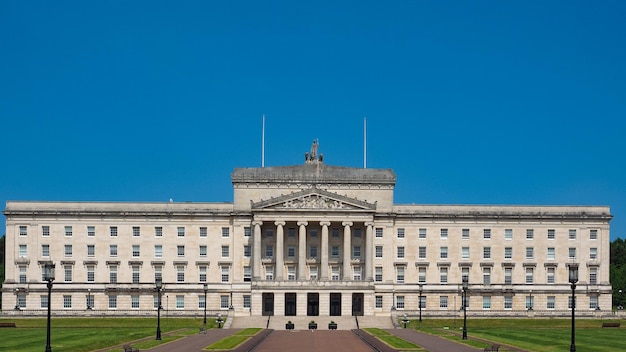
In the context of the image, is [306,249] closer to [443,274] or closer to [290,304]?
[290,304]

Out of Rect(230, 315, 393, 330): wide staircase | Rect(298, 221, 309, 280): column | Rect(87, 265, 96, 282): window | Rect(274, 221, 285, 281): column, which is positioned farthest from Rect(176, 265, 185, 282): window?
Rect(298, 221, 309, 280): column

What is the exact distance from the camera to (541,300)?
5792 inches

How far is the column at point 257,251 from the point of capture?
466 feet

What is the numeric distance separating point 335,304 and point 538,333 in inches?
1794

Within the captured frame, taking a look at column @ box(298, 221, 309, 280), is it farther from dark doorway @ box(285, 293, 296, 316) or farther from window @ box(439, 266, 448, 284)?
window @ box(439, 266, 448, 284)

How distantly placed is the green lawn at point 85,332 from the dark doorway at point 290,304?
1755cm

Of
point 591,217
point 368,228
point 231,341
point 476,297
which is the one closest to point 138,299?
point 368,228

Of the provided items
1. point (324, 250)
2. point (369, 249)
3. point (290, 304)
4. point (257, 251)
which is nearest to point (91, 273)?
point (257, 251)

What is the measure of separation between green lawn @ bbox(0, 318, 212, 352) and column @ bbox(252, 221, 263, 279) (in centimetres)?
1633

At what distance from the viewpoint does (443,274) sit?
485 ft

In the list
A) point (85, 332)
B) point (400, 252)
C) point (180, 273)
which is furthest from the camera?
point (400, 252)

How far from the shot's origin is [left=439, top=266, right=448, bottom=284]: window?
148 meters

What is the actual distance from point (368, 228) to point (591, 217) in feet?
124

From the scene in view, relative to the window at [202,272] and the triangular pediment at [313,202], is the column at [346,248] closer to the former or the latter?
the triangular pediment at [313,202]
